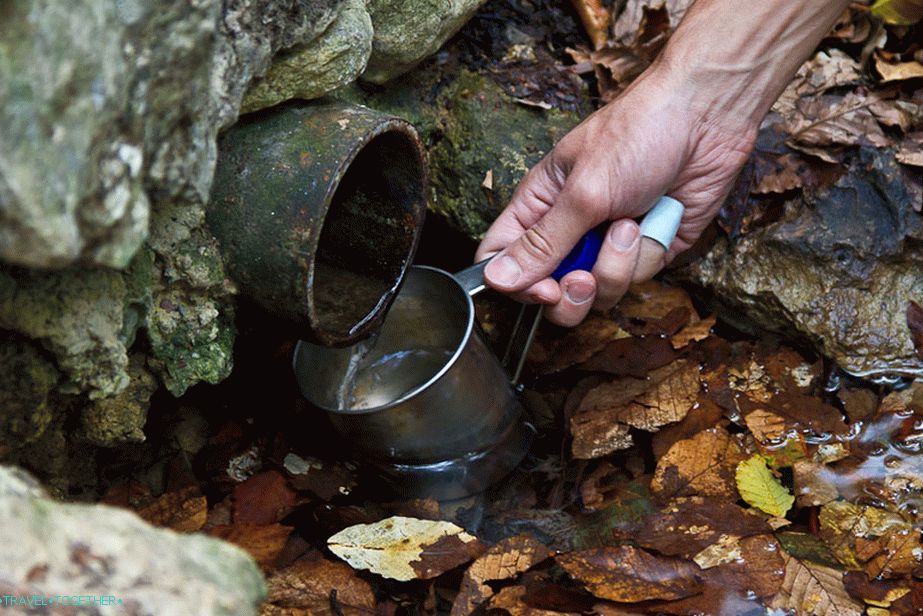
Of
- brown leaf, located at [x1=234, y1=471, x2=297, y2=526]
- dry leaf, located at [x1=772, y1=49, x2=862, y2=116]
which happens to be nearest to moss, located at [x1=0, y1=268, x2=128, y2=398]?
brown leaf, located at [x1=234, y1=471, x2=297, y2=526]

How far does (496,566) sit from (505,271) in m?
0.67

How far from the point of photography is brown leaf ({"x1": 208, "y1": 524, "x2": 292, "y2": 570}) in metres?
2.05

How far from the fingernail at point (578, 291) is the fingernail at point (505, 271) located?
0.15 m

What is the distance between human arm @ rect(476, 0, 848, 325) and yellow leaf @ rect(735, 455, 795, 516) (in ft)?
1.73

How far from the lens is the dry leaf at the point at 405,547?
199cm

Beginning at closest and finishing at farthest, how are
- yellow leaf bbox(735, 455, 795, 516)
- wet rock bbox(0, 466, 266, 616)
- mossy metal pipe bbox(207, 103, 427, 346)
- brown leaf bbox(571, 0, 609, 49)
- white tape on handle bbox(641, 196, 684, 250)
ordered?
wet rock bbox(0, 466, 266, 616)
mossy metal pipe bbox(207, 103, 427, 346)
yellow leaf bbox(735, 455, 795, 516)
white tape on handle bbox(641, 196, 684, 250)
brown leaf bbox(571, 0, 609, 49)

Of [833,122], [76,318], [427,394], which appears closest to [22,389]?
[76,318]

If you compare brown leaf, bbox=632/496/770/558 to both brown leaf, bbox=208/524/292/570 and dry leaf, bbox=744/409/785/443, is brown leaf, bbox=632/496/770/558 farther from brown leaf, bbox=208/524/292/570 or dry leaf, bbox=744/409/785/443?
brown leaf, bbox=208/524/292/570

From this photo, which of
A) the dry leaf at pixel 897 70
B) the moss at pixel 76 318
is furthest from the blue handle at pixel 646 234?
the moss at pixel 76 318

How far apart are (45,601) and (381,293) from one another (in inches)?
48.1

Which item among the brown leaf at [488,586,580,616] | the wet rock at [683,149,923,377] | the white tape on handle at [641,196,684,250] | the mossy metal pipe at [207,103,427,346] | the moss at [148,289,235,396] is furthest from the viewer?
the wet rock at [683,149,923,377]

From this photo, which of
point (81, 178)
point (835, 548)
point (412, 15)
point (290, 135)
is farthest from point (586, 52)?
point (81, 178)

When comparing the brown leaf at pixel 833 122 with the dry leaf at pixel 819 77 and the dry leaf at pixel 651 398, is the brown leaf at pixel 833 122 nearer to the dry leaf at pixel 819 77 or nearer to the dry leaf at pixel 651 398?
the dry leaf at pixel 819 77

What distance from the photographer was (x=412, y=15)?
2.26 m
